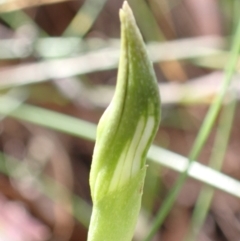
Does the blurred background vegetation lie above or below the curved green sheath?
below

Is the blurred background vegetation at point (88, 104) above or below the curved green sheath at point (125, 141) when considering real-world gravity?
below

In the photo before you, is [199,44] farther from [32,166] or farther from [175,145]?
[32,166]

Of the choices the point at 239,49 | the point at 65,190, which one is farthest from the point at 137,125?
the point at 65,190

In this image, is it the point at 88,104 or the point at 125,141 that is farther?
the point at 88,104

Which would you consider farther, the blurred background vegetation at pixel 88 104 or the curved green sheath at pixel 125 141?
the blurred background vegetation at pixel 88 104
